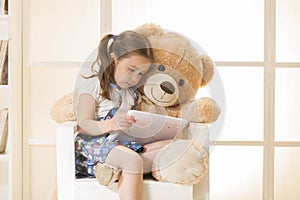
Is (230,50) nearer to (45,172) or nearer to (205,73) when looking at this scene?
(205,73)

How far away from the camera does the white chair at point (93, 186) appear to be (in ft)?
6.57

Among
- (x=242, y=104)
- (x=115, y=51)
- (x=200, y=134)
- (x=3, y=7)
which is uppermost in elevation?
(x=3, y=7)

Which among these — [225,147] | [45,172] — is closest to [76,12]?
[45,172]

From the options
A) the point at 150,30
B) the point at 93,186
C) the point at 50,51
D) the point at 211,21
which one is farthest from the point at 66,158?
the point at 211,21

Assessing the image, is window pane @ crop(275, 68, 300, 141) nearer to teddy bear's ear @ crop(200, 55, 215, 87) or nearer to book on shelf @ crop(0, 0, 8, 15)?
teddy bear's ear @ crop(200, 55, 215, 87)

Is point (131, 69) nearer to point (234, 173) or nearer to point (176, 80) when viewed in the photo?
point (176, 80)

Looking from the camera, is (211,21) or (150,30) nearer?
(150,30)

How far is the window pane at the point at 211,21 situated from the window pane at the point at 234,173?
472 millimetres

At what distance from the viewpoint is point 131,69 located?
230cm

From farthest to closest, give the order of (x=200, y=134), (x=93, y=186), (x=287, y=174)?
(x=287, y=174)
(x=200, y=134)
(x=93, y=186)

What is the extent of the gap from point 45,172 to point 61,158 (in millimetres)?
677

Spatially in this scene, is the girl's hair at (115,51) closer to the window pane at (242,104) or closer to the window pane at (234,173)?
the window pane at (242,104)

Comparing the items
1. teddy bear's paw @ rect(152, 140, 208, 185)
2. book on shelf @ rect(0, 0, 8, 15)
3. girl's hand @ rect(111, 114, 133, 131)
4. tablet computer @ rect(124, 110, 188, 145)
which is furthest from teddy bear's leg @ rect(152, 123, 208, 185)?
book on shelf @ rect(0, 0, 8, 15)

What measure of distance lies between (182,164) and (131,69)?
0.50m
